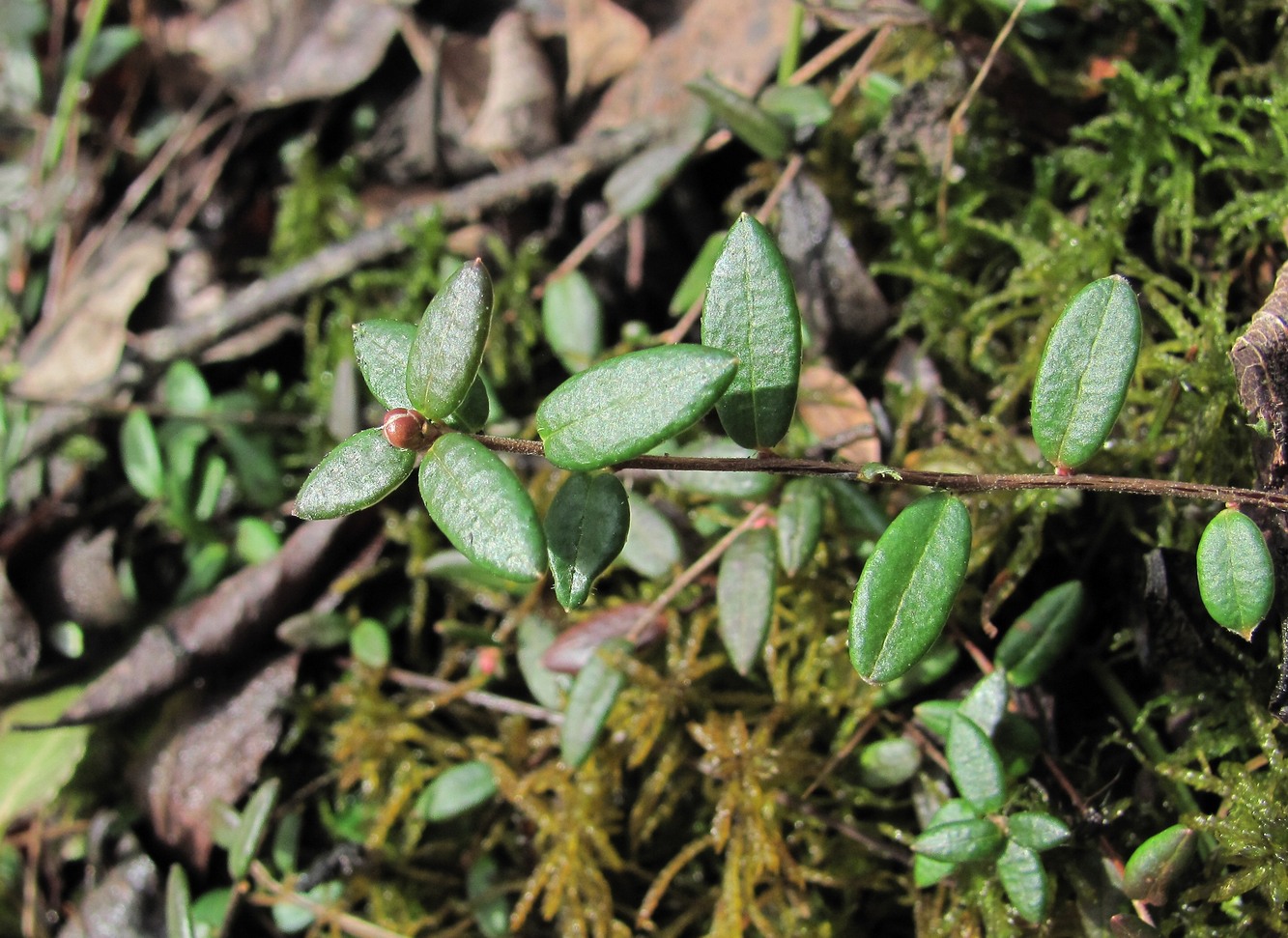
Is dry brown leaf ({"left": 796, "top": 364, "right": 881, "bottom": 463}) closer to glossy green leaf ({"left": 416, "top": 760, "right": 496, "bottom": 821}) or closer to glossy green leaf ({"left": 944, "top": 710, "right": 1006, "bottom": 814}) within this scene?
glossy green leaf ({"left": 944, "top": 710, "right": 1006, "bottom": 814})

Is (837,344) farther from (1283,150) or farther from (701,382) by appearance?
(701,382)

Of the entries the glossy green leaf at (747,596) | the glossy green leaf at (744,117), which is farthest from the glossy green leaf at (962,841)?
the glossy green leaf at (744,117)

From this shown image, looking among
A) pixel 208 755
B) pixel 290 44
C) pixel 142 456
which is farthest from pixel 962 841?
pixel 290 44

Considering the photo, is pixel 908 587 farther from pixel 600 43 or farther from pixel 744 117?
pixel 600 43

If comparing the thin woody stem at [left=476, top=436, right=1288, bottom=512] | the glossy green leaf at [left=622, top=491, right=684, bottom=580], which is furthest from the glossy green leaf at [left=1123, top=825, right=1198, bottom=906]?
the glossy green leaf at [left=622, top=491, right=684, bottom=580]

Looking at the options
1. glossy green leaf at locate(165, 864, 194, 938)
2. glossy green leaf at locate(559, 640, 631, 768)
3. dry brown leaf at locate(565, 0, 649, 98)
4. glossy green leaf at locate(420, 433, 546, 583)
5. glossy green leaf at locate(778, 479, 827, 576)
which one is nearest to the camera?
glossy green leaf at locate(420, 433, 546, 583)

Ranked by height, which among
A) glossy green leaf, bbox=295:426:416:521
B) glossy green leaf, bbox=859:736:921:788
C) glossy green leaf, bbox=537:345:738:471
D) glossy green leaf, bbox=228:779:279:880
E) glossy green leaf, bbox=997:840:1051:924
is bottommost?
glossy green leaf, bbox=228:779:279:880

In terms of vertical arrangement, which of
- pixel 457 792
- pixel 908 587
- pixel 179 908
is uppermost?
pixel 908 587
